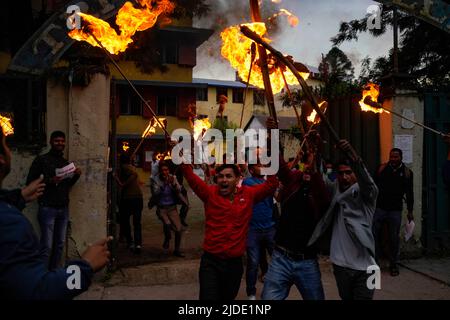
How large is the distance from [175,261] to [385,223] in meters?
3.68

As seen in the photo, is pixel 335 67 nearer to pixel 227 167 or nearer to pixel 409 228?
pixel 409 228

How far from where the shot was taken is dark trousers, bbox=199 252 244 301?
4.16 metres

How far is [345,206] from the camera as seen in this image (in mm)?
4211

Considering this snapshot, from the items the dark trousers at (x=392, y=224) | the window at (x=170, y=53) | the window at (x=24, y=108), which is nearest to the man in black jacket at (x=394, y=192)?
the dark trousers at (x=392, y=224)

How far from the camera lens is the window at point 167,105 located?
28312 mm

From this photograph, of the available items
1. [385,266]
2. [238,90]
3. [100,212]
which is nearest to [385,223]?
[385,266]

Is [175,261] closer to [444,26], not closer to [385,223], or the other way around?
[385,223]

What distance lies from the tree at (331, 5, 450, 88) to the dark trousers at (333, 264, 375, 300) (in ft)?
38.6

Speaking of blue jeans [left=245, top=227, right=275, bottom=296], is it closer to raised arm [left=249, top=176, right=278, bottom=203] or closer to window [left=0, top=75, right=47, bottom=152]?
raised arm [left=249, top=176, right=278, bottom=203]

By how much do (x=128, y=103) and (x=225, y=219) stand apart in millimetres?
24364

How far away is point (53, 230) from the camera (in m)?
6.32

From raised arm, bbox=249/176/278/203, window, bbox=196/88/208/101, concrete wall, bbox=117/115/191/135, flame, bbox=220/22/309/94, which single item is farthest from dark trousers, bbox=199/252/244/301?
window, bbox=196/88/208/101

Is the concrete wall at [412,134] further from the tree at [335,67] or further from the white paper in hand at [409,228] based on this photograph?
the tree at [335,67]

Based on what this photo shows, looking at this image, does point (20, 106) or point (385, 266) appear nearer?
point (20, 106)
